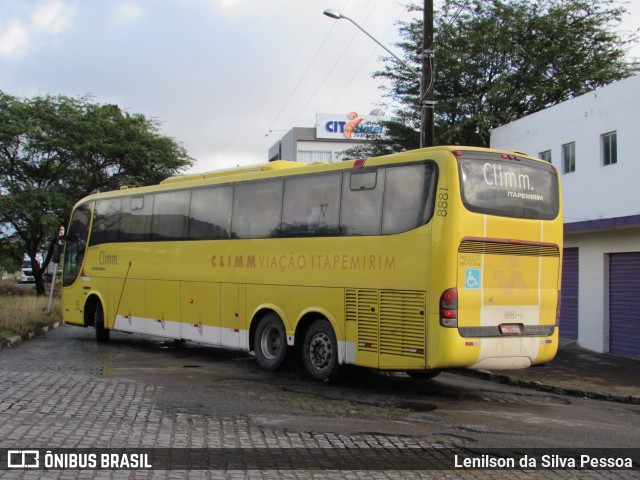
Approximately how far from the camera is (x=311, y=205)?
38.1ft

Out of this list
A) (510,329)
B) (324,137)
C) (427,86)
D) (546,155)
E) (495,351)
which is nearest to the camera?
(495,351)

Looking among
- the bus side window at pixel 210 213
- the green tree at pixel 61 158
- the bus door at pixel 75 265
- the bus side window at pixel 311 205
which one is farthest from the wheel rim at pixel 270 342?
the green tree at pixel 61 158

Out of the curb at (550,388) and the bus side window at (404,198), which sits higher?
Answer: the bus side window at (404,198)

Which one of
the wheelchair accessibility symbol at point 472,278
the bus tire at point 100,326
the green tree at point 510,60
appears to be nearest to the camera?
the wheelchair accessibility symbol at point 472,278

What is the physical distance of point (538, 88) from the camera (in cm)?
2639

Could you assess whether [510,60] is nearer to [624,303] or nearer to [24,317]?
[624,303]

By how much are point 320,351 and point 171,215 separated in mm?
5473

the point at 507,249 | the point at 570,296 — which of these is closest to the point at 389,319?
the point at 507,249

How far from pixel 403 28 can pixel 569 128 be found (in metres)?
11.3

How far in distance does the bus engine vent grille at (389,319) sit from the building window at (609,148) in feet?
33.2

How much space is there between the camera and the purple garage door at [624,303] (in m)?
15.9

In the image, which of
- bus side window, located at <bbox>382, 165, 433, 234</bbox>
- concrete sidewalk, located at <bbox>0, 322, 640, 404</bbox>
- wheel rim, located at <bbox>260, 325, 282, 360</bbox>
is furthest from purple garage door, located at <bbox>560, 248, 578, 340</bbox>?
bus side window, located at <bbox>382, 165, 433, 234</bbox>

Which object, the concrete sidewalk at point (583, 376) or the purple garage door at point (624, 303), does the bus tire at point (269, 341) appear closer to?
the concrete sidewalk at point (583, 376)

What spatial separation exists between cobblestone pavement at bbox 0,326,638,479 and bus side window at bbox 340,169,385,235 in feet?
8.30
